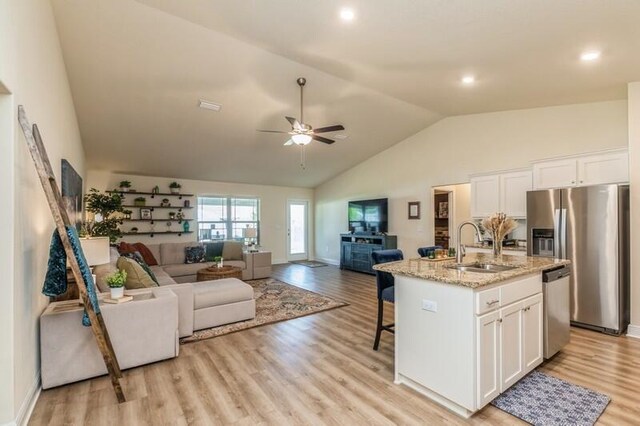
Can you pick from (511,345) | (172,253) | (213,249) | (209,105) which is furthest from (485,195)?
(172,253)

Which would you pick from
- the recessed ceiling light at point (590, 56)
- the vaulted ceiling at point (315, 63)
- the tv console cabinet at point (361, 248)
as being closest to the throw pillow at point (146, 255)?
the vaulted ceiling at point (315, 63)

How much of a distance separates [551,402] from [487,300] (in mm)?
950

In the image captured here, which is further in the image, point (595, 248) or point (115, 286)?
point (595, 248)

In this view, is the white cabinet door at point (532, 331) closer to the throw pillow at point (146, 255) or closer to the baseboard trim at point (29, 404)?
the baseboard trim at point (29, 404)

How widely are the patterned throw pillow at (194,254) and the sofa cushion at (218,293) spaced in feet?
8.84

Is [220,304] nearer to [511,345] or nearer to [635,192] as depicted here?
[511,345]

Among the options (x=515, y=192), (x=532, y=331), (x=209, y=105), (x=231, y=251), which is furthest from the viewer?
(x=231, y=251)

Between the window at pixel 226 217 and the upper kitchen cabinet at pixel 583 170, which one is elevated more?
the upper kitchen cabinet at pixel 583 170

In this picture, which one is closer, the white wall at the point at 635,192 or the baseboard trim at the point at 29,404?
the baseboard trim at the point at 29,404

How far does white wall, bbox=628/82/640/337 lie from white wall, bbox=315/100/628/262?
2.01ft

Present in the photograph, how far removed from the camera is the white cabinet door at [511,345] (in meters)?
2.26

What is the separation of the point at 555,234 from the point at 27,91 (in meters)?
5.51

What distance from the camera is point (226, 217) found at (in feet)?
27.8

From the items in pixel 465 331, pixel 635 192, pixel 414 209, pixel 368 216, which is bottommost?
pixel 465 331
